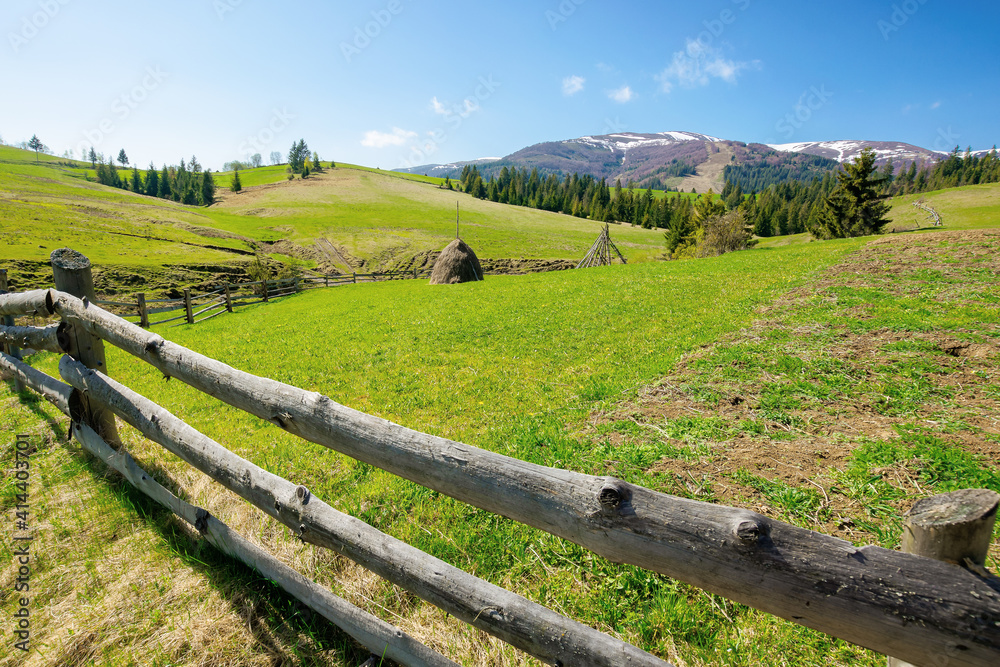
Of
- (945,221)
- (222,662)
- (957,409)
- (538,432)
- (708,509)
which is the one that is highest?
(945,221)

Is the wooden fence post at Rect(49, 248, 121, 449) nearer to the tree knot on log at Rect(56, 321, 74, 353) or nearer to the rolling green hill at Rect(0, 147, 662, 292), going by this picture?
the tree knot on log at Rect(56, 321, 74, 353)

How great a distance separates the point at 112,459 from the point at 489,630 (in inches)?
178

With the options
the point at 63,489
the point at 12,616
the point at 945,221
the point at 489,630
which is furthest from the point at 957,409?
the point at 945,221

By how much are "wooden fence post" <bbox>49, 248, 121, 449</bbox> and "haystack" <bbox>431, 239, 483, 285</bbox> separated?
74.7 feet

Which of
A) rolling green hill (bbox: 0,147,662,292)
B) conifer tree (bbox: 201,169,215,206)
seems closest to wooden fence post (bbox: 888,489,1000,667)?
rolling green hill (bbox: 0,147,662,292)

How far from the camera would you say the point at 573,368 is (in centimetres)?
830

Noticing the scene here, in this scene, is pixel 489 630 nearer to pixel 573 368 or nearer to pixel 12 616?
pixel 12 616

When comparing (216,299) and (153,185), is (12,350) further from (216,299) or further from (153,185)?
(153,185)

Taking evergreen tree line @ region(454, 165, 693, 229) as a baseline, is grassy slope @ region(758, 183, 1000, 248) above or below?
below

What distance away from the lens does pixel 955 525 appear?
134 cm

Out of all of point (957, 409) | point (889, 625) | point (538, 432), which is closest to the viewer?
point (889, 625)

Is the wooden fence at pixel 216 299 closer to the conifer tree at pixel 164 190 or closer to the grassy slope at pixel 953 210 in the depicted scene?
the grassy slope at pixel 953 210

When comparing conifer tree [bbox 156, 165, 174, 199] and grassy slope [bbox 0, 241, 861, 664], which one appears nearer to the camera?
grassy slope [bbox 0, 241, 861, 664]

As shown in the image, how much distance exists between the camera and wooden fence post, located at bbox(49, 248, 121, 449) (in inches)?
174
